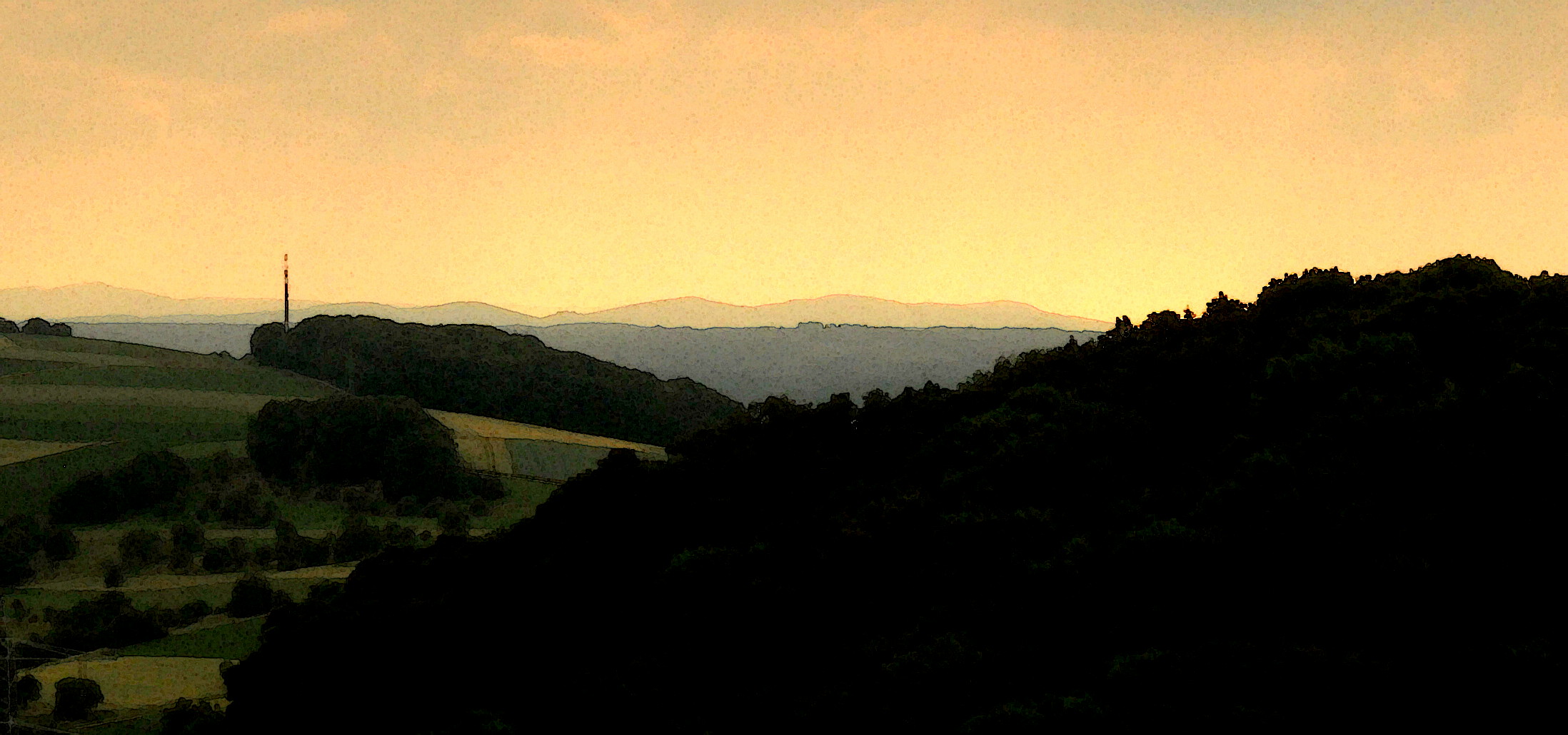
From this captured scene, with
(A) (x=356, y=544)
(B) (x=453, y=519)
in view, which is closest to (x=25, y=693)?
(A) (x=356, y=544)

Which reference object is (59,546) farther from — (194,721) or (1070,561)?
(1070,561)

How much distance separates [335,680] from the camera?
33.9m

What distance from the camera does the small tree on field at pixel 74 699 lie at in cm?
6322

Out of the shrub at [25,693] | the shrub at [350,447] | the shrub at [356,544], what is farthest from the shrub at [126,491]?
the shrub at [25,693]

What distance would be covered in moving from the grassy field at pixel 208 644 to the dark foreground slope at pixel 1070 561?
137ft

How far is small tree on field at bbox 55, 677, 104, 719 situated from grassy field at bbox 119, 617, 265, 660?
34.8ft

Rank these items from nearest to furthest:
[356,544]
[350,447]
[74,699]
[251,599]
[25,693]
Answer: [74,699]
[25,693]
[251,599]
[356,544]
[350,447]

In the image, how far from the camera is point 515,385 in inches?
7402

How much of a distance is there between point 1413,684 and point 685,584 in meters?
15.9

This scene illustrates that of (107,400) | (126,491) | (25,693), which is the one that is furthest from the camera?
(107,400)

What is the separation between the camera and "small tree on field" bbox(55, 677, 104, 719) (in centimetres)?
6322

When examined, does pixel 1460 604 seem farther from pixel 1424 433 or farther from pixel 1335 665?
pixel 1424 433

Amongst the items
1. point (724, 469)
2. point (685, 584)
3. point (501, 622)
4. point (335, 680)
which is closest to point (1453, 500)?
point (685, 584)

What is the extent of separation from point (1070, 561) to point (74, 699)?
54.5 meters
